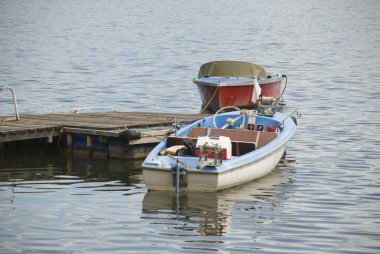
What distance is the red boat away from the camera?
32.7m

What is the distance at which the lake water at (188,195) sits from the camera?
1652 centimetres

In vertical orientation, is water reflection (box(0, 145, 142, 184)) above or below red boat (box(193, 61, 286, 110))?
below

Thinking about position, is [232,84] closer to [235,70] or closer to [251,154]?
[235,70]

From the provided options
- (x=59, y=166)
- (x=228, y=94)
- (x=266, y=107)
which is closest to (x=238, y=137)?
(x=266, y=107)

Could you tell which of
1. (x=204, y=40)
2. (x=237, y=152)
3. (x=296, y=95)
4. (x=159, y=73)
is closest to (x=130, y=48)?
(x=204, y=40)

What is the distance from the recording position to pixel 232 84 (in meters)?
32.5

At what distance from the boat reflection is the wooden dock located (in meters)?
3.02

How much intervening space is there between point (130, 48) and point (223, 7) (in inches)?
3287

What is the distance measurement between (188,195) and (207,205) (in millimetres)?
587

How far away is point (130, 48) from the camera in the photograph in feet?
232

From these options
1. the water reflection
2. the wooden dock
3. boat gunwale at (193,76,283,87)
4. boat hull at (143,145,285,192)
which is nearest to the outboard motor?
the wooden dock

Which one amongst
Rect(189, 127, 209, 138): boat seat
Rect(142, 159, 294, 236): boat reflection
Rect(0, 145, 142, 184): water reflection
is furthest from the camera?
Rect(189, 127, 209, 138): boat seat

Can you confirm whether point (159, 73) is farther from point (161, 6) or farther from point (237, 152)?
point (161, 6)

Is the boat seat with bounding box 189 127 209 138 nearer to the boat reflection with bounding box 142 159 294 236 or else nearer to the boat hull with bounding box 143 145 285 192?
the boat reflection with bounding box 142 159 294 236
